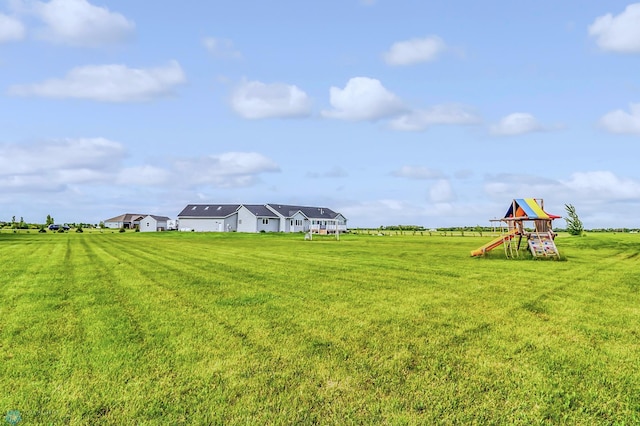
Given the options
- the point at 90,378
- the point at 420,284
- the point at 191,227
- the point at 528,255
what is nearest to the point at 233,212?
the point at 191,227

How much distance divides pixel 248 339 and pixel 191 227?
77394mm

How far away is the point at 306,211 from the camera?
81.4 metres

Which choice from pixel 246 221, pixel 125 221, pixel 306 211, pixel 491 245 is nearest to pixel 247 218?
pixel 246 221

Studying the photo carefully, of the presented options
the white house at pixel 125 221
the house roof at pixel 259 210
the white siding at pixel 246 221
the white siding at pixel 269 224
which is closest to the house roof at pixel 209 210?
the white siding at pixel 246 221

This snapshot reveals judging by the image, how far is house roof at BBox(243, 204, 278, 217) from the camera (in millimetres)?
74863

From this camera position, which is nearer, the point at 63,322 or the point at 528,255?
the point at 63,322

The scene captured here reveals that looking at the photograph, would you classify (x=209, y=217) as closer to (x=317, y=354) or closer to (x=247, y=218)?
(x=247, y=218)

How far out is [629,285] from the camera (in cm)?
1268

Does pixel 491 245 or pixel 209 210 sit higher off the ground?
pixel 209 210

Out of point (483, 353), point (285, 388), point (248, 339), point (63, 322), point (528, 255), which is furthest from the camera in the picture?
point (528, 255)

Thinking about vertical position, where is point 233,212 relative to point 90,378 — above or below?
above

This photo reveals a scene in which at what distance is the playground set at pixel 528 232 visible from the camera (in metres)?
22.4

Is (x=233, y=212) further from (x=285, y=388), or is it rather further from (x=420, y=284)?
(x=285, y=388)

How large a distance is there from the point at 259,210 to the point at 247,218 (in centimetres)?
266
